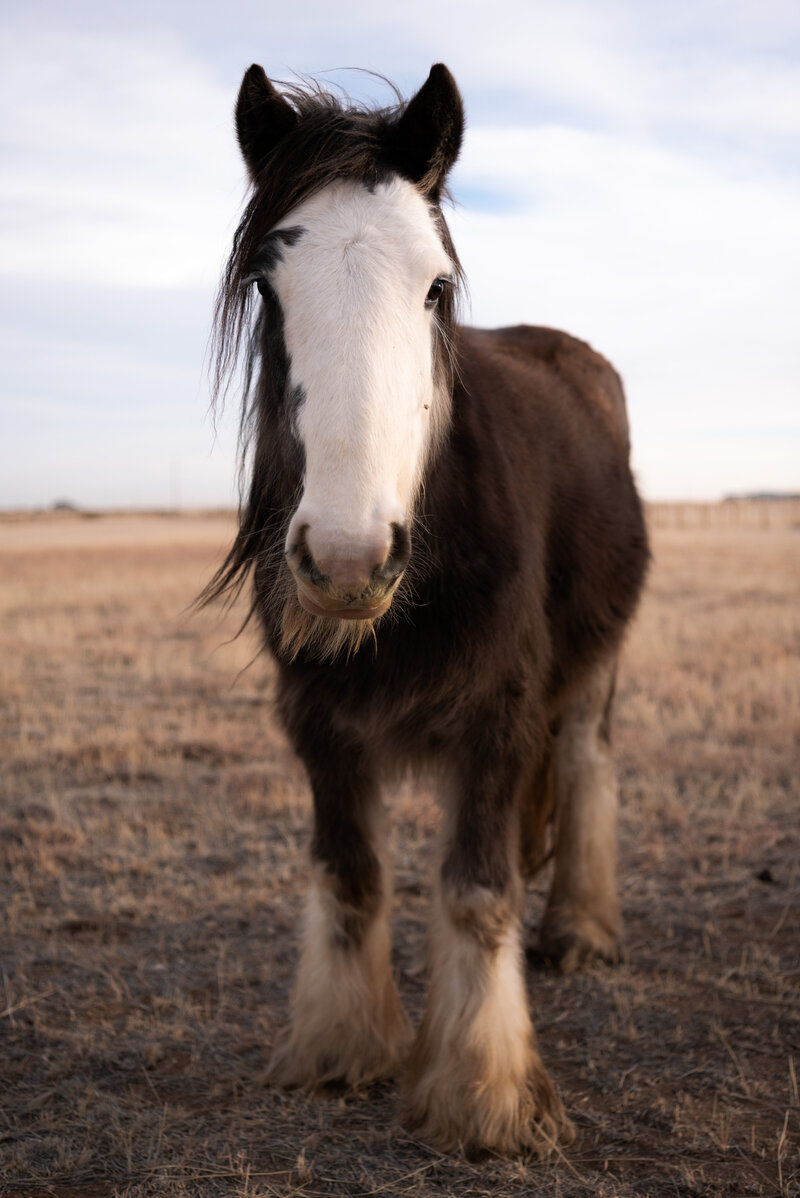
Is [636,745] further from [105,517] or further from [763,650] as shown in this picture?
[105,517]

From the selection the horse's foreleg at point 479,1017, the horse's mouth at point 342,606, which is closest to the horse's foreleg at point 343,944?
the horse's foreleg at point 479,1017

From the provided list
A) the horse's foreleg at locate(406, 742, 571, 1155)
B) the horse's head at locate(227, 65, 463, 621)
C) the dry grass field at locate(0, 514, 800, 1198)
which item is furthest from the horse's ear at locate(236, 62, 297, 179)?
the horse's foreleg at locate(406, 742, 571, 1155)

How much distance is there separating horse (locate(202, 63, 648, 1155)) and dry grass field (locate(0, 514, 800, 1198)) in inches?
8.8

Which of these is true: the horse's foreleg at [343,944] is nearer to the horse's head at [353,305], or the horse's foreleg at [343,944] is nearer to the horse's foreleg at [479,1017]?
the horse's foreleg at [479,1017]

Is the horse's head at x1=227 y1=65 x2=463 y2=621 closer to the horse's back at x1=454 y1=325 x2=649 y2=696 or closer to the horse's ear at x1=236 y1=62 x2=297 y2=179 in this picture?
the horse's ear at x1=236 y1=62 x2=297 y2=179

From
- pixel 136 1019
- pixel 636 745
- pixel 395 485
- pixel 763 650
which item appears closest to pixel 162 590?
pixel 763 650

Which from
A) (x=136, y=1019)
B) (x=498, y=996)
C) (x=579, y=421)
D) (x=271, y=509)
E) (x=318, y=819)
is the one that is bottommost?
(x=136, y=1019)

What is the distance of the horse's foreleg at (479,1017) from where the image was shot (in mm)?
2699

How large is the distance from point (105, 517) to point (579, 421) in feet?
187

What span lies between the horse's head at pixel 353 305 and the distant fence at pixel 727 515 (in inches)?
1718

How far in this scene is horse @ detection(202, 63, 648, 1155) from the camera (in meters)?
2.12

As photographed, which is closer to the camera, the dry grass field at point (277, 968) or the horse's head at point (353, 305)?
the horse's head at point (353, 305)

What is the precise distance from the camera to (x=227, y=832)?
5.16 meters

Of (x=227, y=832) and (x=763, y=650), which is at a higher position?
(x=763, y=650)
